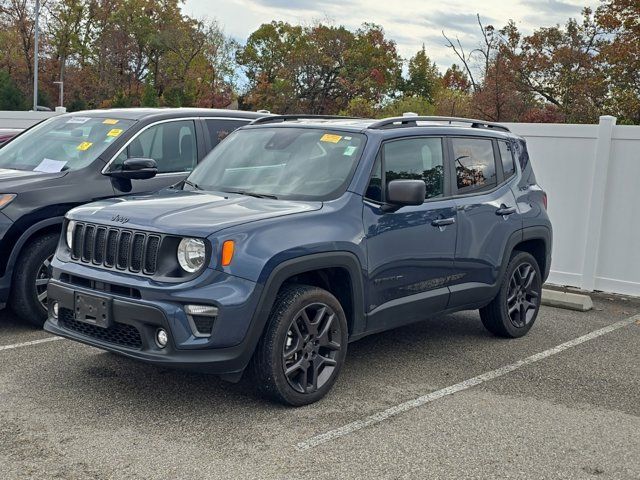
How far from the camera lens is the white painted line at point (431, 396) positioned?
468 cm

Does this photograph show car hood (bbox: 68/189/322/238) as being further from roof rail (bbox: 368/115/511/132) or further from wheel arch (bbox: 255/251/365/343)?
roof rail (bbox: 368/115/511/132)

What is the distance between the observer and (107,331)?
16.5 ft

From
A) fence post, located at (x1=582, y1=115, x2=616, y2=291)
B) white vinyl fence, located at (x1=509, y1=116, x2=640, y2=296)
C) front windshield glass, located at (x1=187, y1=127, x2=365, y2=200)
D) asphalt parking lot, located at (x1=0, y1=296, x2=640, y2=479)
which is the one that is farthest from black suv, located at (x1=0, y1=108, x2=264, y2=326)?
fence post, located at (x1=582, y1=115, x2=616, y2=291)

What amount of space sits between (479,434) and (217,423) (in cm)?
154

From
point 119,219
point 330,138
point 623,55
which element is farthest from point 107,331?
point 623,55

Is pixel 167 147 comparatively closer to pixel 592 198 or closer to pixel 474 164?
pixel 474 164

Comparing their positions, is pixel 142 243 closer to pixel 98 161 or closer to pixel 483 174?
pixel 98 161

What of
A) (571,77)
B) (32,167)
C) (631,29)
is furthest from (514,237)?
(571,77)

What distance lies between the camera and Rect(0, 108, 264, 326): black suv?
665cm

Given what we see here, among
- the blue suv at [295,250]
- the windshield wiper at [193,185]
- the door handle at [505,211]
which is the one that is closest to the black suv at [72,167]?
the windshield wiper at [193,185]

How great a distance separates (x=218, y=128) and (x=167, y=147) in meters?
0.63

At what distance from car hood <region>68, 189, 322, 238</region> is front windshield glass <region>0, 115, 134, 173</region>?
1.85 metres

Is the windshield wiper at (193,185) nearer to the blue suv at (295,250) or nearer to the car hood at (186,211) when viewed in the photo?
the blue suv at (295,250)

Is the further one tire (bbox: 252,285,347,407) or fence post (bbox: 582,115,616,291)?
fence post (bbox: 582,115,616,291)
